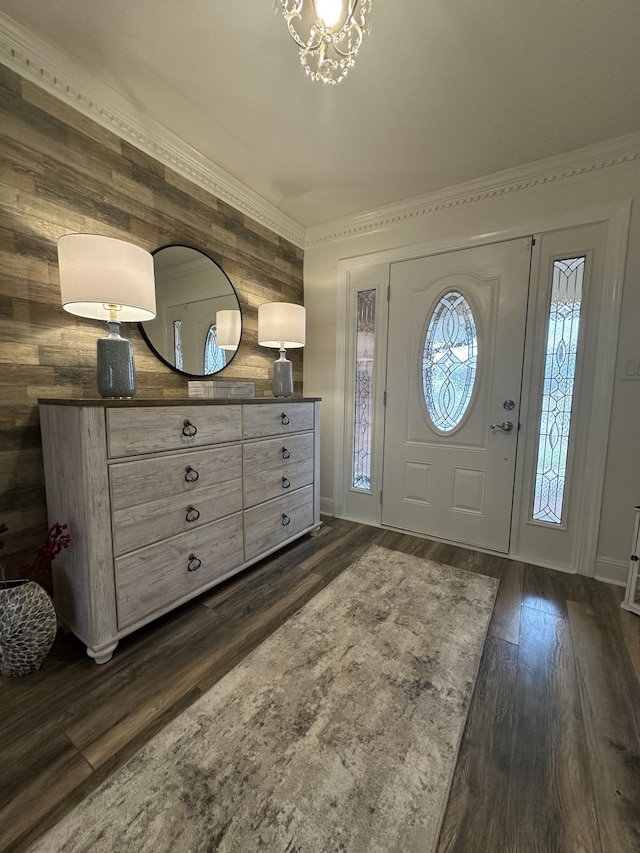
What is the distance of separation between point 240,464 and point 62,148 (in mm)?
1662

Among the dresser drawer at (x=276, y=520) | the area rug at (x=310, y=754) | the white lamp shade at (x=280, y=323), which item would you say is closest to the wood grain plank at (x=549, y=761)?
the area rug at (x=310, y=754)

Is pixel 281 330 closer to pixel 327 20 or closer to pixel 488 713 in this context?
pixel 327 20

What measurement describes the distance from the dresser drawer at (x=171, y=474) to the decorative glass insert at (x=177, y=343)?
2.15 feet

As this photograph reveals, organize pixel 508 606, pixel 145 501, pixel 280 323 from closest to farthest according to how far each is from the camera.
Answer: pixel 145 501 < pixel 508 606 < pixel 280 323

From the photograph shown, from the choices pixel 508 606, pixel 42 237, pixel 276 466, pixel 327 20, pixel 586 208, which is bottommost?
pixel 508 606

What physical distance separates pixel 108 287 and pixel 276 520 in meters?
1.54

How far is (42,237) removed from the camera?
4.92 feet

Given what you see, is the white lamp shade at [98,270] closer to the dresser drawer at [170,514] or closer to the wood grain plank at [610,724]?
the dresser drawer at [170,514]

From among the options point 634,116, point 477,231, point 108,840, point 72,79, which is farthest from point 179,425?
point 634,116

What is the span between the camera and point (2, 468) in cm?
145

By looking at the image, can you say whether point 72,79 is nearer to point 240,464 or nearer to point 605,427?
point 240,464

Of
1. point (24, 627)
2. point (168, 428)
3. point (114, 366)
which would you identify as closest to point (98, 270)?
point (114, 366)

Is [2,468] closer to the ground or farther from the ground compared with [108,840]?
farther from the ground

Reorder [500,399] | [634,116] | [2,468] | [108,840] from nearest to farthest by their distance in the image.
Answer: [108,840] < [2,468] < [634,116] < [500,399]
